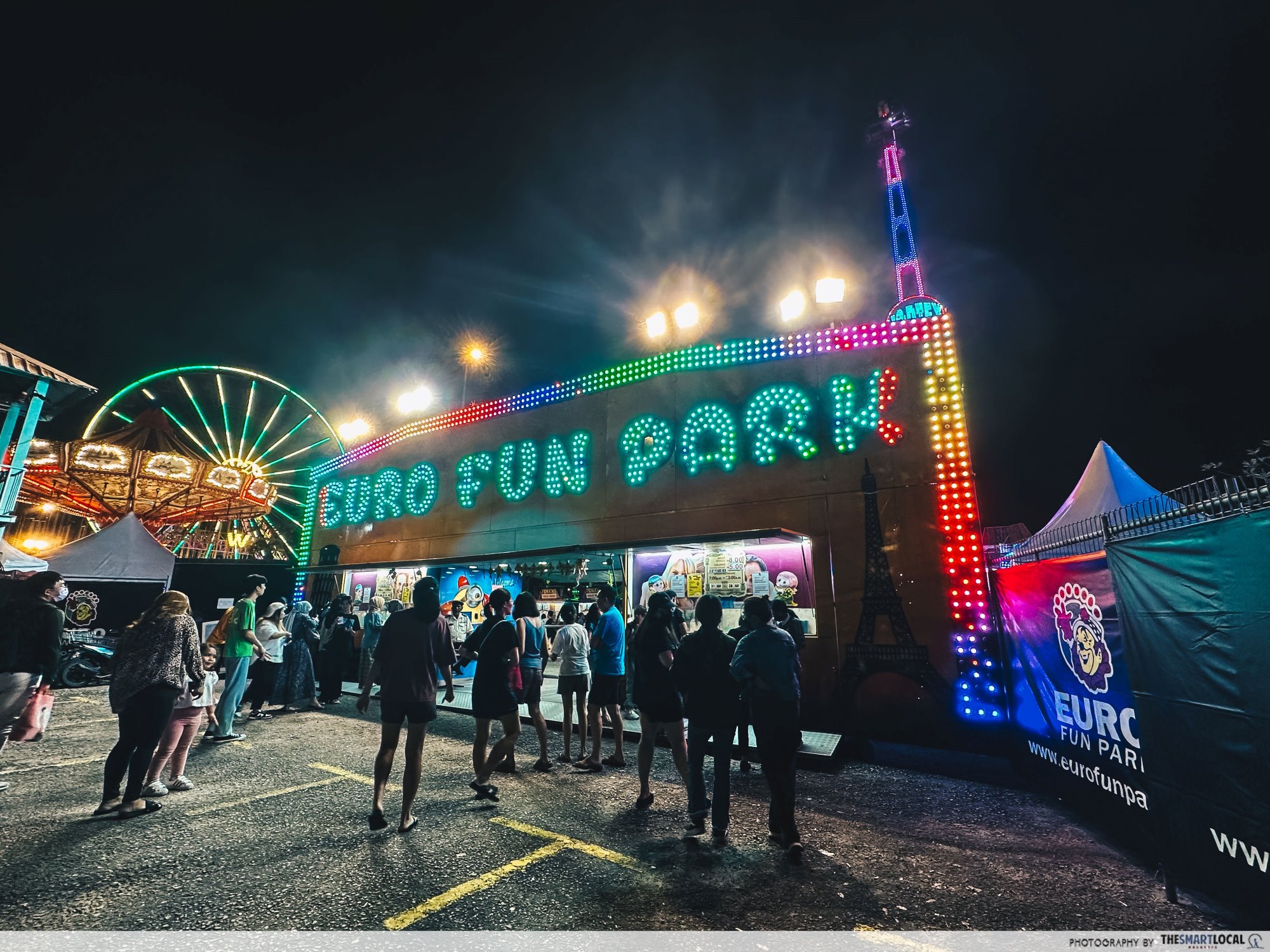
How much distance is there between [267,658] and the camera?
8.83m

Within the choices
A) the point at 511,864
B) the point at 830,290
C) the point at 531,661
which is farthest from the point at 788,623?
the point at 830,290

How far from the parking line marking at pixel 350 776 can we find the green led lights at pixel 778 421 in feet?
24.2

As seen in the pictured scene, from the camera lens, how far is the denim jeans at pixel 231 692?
7.47m

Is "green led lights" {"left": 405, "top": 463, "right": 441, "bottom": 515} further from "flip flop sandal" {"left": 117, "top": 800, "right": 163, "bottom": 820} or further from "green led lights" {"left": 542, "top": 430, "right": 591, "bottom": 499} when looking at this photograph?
"flip flop sandal" {"left": 117, "top": 800, "right": 163, "bottom": 820}

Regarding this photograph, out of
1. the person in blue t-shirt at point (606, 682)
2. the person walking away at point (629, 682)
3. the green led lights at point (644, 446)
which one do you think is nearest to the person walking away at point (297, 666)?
the person walking away at point (629, 682)

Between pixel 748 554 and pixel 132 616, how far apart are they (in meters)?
18.2

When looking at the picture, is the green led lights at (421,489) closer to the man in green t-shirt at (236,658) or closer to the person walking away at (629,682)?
the man in green t-shirt at (236,658)

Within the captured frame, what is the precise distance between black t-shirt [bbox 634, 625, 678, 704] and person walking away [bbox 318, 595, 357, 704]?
307 inches

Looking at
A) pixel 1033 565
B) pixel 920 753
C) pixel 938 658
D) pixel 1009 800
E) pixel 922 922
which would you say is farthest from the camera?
pixel 938 658

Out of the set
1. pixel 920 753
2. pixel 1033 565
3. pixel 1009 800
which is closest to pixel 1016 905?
pixel 1009 800

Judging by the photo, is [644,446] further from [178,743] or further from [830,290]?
[178,743]

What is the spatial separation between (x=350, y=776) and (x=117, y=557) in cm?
1450

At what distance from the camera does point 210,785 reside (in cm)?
548

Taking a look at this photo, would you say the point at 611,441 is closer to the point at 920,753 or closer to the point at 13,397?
the point at 920,753
